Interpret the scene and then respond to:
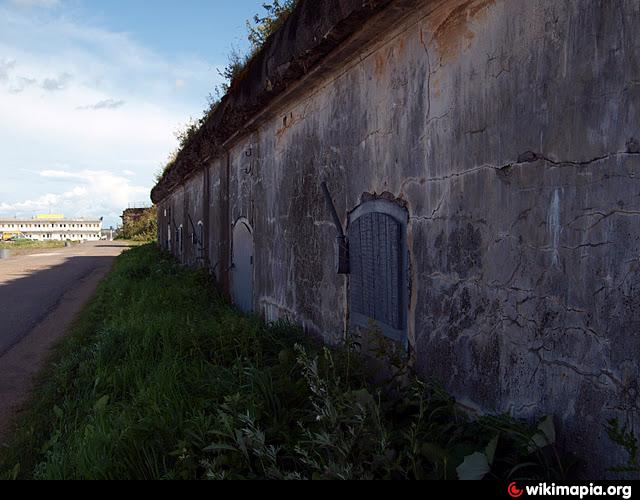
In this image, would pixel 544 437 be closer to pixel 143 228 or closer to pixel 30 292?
pixel 30 292

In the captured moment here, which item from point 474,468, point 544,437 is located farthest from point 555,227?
point 474,468

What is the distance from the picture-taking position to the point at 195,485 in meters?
2.29

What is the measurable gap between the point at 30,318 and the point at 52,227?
13913 centimetres

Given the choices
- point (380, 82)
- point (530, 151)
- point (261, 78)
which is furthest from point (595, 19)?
point (261, 78)

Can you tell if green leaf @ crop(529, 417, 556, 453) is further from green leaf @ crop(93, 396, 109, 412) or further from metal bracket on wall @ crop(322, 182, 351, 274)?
green leaf @ crop(93, 396, 109, 412)

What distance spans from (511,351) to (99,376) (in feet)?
10.3

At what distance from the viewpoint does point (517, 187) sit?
2.30 metres

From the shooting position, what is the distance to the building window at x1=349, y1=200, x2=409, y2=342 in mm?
3184

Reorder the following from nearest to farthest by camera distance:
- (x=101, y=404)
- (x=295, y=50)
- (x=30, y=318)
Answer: (x=101, y=404) < (x=295, y=50) < (x=30, y=318)

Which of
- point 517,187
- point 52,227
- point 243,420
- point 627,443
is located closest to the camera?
point 627,443

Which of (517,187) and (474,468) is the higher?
(517,187)

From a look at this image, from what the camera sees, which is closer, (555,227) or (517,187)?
(555,227)

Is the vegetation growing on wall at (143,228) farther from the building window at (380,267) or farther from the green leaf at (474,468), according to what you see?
the green leaf at (474,468)

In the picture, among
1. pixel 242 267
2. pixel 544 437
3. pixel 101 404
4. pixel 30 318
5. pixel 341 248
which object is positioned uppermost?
pixel 341 248
